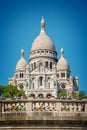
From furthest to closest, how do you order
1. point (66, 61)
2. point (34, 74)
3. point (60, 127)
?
point (66, 61), point (34, 74), point (60, 127)

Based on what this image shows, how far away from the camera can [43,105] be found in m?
11.5

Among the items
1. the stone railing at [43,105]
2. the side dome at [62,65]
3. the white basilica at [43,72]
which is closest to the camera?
the stone railing at [43,105]

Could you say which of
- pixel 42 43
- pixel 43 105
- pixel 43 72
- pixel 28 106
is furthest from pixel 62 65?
pixel 28 106

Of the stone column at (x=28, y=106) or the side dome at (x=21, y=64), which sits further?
the side dome at (x=21, y=64)

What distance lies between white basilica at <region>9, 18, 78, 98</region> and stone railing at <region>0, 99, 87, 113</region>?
288ft

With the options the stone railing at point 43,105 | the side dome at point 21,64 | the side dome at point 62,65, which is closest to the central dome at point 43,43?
the side dome at point 21,64

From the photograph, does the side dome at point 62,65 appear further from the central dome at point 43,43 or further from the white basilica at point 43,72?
the central dome at point 43,43

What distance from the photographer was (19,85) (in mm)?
111625

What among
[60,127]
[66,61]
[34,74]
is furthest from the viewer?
[66,61]

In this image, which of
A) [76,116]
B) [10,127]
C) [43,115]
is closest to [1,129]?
[10,127]

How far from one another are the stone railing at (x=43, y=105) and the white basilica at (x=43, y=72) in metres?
87.7

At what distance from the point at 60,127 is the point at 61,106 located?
696 mm

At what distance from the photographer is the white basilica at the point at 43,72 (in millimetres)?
104175

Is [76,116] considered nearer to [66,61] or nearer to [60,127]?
[60,127]
